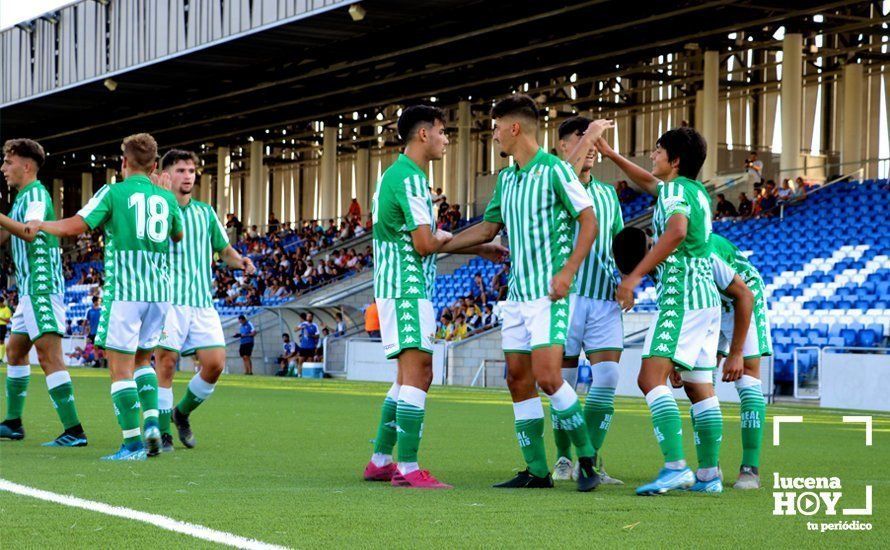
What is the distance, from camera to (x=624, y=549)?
4984 millimetres

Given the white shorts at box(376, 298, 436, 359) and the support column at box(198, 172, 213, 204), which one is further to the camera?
the support column at box(198, 172, 213, 204)

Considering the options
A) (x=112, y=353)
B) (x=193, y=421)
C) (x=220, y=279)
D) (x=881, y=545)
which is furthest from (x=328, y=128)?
(x=881, y=545)

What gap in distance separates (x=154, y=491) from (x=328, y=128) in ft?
136

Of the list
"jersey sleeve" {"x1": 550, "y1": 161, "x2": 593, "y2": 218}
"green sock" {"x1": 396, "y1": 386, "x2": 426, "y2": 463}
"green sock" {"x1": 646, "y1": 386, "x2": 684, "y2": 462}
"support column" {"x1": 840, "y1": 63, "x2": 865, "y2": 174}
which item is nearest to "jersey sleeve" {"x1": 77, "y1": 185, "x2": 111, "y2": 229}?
"green sock" {"x1": 396, "y1": 386, "x2": 426, "y2": 463}

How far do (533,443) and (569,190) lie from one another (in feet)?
4.52

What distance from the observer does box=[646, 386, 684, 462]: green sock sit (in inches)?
270

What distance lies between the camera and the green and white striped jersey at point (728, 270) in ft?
23.6

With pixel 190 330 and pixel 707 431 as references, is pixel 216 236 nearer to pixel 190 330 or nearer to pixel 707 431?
pixel 190 330

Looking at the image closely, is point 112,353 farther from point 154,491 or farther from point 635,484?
point 635,484

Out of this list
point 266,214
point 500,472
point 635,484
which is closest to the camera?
point 635,484

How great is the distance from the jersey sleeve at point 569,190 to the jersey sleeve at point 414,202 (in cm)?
72

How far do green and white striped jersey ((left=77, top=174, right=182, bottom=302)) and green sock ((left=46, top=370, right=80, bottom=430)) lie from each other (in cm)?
146

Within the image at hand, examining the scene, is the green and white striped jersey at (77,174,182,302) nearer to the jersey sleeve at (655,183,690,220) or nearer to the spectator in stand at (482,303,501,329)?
the jersey sleeve at (655,183,690,220)

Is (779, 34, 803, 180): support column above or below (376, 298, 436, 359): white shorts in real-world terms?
above
